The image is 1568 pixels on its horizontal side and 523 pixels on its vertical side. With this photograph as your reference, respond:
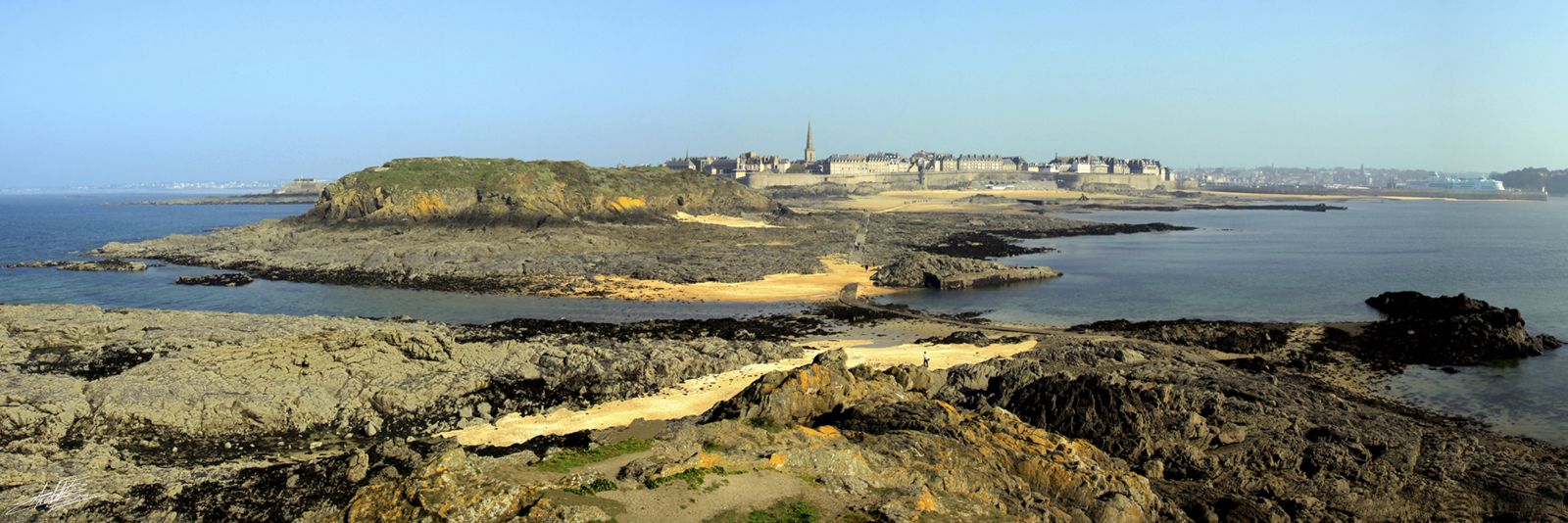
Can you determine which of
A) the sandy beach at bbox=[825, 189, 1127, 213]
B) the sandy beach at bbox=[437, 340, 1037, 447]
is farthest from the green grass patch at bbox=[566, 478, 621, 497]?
the sandy beach at bbox=[825, 189, 1127, 213]

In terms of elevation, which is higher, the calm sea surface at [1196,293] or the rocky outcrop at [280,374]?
the rocky outcrop at [280,374]

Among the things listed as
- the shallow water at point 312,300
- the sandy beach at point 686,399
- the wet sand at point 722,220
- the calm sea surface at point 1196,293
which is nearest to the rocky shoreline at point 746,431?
the sandy beach at point 686,399

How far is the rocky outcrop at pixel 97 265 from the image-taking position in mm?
48594

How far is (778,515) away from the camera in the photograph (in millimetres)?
11039

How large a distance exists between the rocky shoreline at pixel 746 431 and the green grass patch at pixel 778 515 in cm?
37

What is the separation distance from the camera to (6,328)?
25.6 m

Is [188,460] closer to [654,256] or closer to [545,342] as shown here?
[545,342]

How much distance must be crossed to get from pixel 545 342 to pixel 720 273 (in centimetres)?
1865

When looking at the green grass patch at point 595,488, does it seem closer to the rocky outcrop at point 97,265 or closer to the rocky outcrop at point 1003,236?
the rocky outcrop at point 1003,236

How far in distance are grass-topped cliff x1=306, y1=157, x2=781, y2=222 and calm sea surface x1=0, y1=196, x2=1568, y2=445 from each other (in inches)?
588

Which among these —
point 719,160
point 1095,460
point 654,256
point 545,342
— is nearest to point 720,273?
point 654,256

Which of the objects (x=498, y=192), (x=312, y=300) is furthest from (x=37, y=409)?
(x=498, y=192)

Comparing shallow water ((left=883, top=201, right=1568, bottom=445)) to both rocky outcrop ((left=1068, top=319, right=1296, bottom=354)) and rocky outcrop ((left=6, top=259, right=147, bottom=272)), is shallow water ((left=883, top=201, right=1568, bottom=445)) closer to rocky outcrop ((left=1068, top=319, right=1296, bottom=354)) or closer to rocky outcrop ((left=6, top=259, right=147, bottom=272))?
rocky outcrop ((left=1068, top=319, right=1296, bottom=354))

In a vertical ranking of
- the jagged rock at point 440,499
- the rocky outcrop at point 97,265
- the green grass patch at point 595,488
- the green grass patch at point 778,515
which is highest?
the jagged rock at point 440,499
